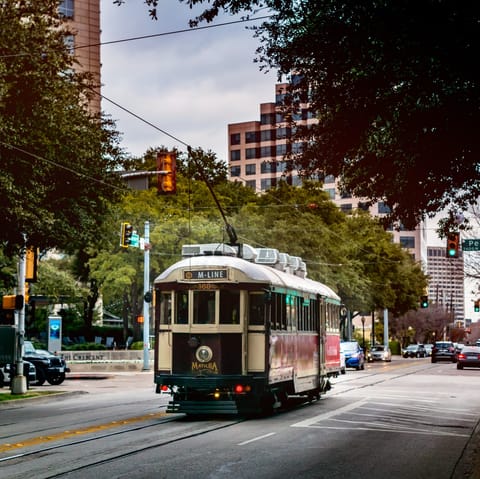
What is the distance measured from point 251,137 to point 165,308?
5108 inches

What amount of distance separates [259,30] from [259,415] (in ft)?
30.2

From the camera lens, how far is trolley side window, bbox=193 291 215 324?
18.9 metres

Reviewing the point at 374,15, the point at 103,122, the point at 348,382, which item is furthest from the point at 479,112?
the point at 348,382

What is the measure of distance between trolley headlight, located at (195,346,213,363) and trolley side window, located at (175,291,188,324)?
0.68 metres

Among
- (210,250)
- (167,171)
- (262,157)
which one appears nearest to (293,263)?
(210,250)

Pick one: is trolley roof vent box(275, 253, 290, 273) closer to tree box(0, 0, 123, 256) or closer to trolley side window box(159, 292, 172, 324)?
trolley side window box(159, 292, 172, 324)

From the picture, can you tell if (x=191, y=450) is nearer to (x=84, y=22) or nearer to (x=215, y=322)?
(x=215, y=322)

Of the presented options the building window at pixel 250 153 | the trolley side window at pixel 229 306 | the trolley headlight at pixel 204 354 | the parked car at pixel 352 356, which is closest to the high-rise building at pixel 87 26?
the building window at pixel 250 153

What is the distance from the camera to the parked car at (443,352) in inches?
2557

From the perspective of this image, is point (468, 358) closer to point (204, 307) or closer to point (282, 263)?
Result: point (282, 263)

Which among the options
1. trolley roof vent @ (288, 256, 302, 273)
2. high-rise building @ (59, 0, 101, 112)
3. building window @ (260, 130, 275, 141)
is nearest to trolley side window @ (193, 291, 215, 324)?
trolley roof vent @ (288, 256, 302, 273)

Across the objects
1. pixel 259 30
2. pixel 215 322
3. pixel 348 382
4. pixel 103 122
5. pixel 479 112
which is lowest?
pixel 348 382

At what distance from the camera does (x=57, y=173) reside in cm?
2398

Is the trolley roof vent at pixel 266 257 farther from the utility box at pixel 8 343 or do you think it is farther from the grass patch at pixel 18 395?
the utility box at pixel 8 343
